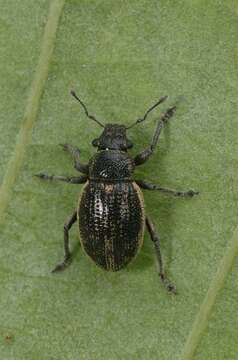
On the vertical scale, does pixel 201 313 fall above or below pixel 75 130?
below

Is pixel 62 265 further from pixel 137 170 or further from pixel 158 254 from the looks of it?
pixel 137 170

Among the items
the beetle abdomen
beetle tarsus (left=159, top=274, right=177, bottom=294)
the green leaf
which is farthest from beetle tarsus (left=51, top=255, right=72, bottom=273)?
beetle tarsus (left=159, top=274, right=177, bottom=294)

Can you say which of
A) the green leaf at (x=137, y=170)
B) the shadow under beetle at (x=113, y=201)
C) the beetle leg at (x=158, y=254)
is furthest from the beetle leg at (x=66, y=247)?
the beetle leg at (x=158, y=254)

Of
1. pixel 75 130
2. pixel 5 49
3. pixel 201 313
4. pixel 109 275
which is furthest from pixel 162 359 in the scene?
pixel 5 49

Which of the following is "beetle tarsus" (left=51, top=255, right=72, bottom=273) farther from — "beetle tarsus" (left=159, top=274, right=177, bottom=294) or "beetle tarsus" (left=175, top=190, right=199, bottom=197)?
"beetle tarsus" (left=175, top=190, right=199, bottom=197)

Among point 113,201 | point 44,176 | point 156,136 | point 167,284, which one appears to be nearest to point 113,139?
point 156,136

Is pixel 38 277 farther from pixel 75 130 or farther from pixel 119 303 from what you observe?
pixel 75 130

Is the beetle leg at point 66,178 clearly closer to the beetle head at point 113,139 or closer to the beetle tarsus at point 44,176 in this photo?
the beetle tarsus at point 44,176
